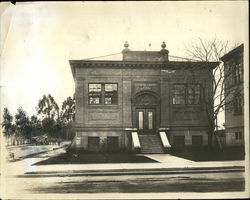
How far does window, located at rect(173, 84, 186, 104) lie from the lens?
12656mm

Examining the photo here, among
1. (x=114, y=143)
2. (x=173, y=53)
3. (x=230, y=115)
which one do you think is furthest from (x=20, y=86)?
(x=230, y=115)

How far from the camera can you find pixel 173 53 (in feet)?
39.7

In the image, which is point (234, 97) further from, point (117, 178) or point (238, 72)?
point (117, 178)

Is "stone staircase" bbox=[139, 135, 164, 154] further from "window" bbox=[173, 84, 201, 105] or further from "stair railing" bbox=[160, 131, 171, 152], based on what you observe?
"window" bbox=[173, 84, 201, 105]

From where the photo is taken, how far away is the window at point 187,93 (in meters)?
12.5

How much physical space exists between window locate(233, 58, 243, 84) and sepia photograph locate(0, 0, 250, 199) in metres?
0.03

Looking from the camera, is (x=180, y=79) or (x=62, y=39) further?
(x=180, y=79)

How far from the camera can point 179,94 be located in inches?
506

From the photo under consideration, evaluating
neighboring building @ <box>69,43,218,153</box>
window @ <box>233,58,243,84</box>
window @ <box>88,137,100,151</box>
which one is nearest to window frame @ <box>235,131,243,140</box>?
neighboring building @ <box>69,43,218,153</box>

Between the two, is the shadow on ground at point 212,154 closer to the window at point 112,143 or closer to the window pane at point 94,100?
the window at point 112,143

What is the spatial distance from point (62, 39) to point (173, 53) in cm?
305

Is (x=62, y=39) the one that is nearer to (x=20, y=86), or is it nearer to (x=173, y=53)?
(x=20, y=86)

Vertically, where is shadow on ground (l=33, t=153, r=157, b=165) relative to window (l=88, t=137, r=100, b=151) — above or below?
below

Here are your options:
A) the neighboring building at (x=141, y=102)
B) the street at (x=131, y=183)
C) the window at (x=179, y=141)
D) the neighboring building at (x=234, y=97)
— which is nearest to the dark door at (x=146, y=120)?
the neighboring building at (x=141, y=102)
